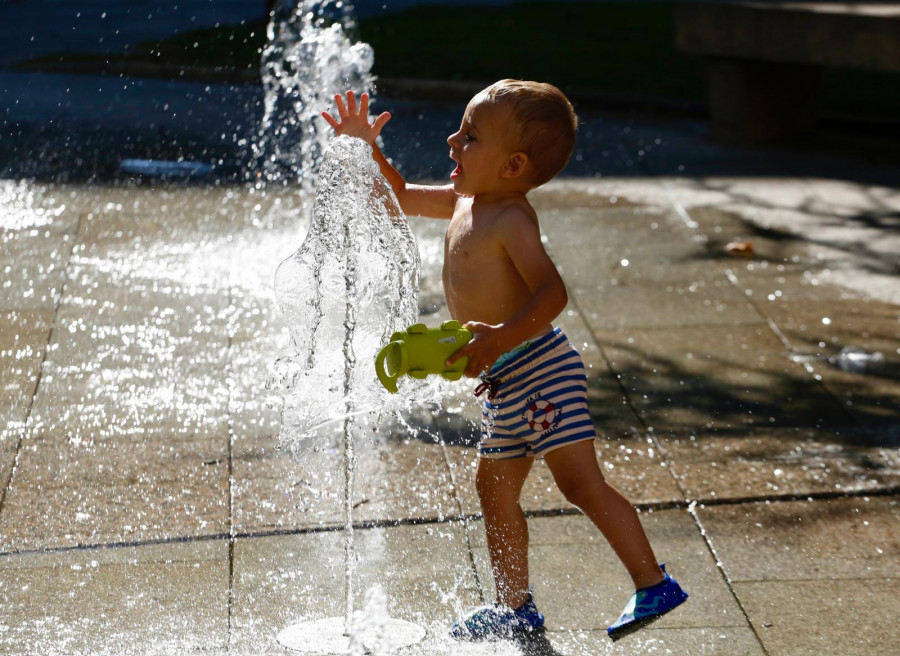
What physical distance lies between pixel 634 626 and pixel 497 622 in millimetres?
369

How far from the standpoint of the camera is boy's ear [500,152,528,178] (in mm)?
3260

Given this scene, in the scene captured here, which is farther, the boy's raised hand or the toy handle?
the boy's raised hand

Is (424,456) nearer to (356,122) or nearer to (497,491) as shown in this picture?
(497,491)

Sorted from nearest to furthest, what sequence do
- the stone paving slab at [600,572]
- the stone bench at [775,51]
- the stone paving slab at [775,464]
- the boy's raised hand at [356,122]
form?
the stone paving slab at [600,572], the boy's raised hand at [356,122], the stone paving slab at [775,464], the stone bench at [775,51]

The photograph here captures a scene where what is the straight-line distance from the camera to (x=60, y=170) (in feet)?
25.4

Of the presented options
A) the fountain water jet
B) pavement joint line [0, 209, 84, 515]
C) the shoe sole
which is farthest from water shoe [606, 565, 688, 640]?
pavement joint line [0, 209, 84, 515]

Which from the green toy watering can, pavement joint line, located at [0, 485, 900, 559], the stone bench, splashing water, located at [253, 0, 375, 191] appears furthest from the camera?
the stone bench

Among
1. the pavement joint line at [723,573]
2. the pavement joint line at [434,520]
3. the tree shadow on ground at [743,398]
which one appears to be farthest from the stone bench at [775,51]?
the pavement joint line at [723,573]

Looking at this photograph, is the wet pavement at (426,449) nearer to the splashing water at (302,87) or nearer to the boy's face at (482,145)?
the splashing water at (302,87)

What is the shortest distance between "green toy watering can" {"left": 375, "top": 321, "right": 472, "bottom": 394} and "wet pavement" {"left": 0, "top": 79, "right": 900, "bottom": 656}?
806mm

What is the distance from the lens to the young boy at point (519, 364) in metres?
3.23

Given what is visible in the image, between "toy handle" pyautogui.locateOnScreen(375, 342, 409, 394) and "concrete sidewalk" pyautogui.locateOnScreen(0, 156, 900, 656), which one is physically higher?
"toy handle" pyautogui.locateOnScreen(375, 342, 409, 394)

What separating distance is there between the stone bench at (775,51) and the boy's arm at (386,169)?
560 centimetres

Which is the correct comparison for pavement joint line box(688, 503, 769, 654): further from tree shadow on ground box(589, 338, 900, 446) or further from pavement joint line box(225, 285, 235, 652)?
pavement joint line box(225, 285, 235, 652)
